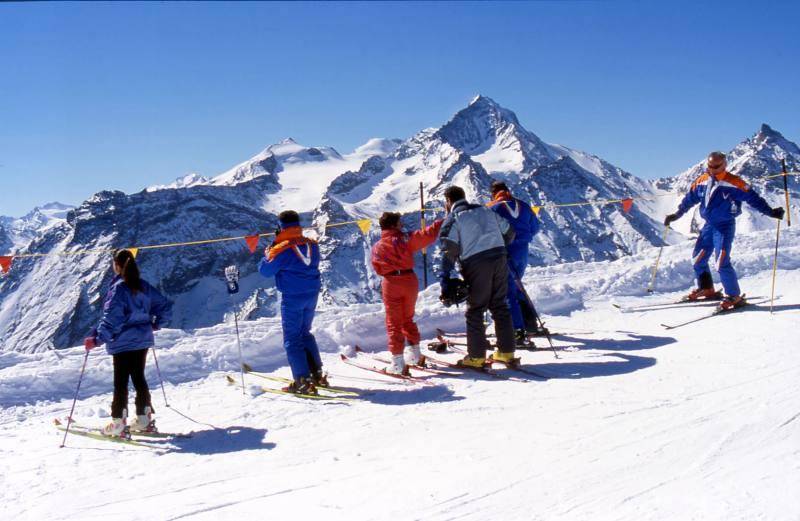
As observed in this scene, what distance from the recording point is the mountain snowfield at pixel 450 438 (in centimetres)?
354

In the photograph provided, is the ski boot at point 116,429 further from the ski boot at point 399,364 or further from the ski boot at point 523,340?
the ski boot at point 523,340

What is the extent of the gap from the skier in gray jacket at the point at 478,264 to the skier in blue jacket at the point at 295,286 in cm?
152

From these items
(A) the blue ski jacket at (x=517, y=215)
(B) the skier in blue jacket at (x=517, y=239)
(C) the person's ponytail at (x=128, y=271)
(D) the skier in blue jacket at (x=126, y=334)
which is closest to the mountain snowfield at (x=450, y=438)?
(D) the skier in blue jacket at (x=126, y=334)

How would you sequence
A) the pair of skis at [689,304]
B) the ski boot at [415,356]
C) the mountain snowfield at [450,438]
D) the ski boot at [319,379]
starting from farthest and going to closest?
the pair of skis at [689,304] → the ski boot at [415,356] → the ski boot at [319,379] → the mountain snowfield at [450,438]

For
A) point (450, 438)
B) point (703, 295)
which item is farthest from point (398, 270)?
point (703, 295)

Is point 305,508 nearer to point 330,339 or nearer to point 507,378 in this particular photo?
point 507,378

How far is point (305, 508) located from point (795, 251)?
12.6 metres

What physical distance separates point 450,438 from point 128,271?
335 cm

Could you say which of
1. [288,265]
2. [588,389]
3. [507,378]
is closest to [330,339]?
[288,265]

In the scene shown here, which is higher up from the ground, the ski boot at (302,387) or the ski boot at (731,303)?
the ski boot at (731,303)

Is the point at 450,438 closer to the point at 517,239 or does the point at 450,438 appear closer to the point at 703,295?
the point at 517,239

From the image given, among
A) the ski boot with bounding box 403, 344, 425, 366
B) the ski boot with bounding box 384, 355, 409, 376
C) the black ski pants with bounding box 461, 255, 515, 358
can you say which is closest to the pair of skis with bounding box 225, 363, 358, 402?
the ski boot with bounding box 384, 355, 409, 376

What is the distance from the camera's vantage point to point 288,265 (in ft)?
21.0

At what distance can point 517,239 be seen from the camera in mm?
7934
